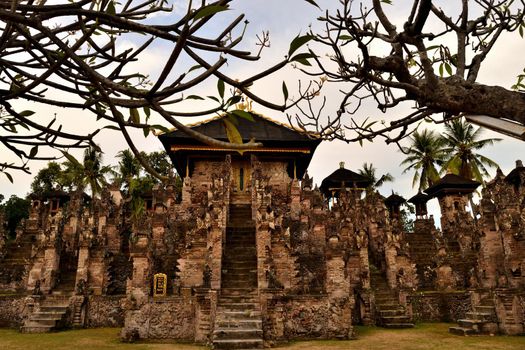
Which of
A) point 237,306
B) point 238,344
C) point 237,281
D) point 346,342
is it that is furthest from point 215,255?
point 346,342

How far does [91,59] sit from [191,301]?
9149 mm

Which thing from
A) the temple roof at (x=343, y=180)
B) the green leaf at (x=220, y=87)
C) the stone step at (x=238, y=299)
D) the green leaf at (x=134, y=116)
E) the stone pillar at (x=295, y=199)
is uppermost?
the temple roof at (x=343, y=180)

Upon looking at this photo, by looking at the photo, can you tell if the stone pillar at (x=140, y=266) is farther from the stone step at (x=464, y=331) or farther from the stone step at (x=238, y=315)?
the stone step at (x=464, y=331)

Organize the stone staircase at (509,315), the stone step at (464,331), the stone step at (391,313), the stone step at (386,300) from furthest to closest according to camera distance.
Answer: the stone step at (386,300)
the stone step at (391,313)
the stone step at (464,331)
the stone staircase at (509,315)

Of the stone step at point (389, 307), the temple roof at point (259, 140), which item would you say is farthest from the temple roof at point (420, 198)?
the stone step at point (389, 307)

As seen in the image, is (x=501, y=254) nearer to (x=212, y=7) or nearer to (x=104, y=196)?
(x=212, y=7)

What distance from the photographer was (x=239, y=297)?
1096 cm

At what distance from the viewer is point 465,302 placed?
51.6 ft

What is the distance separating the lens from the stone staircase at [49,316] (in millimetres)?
12977

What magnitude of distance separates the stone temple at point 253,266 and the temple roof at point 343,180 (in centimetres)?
601

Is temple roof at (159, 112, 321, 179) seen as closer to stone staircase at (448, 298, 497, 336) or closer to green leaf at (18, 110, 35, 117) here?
stone staircase at (448, 298, 497, 336)

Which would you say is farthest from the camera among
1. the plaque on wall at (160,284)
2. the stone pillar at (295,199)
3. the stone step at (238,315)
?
the stone pillar at (295,199)

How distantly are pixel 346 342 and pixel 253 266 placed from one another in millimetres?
3738

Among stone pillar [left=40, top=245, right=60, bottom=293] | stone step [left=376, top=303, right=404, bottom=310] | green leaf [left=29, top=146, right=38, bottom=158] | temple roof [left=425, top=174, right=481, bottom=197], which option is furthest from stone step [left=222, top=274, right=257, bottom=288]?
temple roof [left=425, top=174, right=481, bottom=197]
